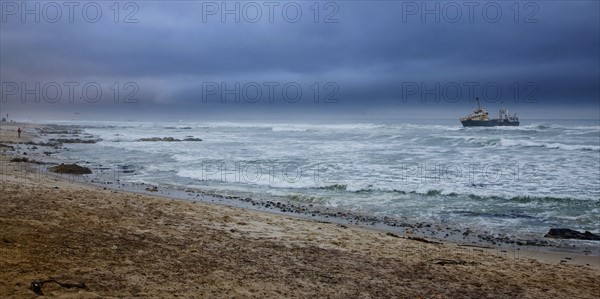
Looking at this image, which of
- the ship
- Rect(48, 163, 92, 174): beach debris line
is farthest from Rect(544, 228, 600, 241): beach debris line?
the ship

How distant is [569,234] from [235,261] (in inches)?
307

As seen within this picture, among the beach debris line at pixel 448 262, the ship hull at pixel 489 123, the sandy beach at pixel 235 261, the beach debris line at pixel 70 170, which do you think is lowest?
the beach debris line at pixel 448 262

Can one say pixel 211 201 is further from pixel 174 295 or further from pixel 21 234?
pixel 174 295

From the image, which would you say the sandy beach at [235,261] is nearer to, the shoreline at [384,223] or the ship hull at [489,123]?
the shoreline at [384,223]

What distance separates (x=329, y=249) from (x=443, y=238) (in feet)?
11.1

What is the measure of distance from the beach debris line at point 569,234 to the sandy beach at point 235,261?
1331 mm

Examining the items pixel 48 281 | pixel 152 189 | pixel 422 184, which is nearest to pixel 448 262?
pixel 48 281

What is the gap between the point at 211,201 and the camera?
1308cm

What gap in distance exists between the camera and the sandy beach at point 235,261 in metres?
4.98

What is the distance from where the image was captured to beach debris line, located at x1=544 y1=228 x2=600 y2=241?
9.59 metres

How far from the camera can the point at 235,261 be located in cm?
625

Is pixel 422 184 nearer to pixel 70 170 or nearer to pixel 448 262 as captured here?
pixel 448 262

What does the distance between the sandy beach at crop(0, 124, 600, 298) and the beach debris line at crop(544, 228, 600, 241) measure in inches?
52.4

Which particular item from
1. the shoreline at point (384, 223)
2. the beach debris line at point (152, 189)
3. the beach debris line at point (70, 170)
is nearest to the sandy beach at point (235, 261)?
the shoreline at point (384, 223)
